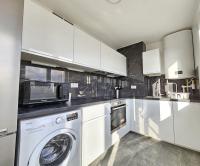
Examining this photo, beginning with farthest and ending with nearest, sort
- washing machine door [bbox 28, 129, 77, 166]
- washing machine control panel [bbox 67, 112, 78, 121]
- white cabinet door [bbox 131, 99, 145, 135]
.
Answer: white cabinet door [bbox 131, 99, 145, 135] → washing machine control panel [bbox 67, 112, 78, 121] → washing machine door [bbox 28, 129, 77, 166]

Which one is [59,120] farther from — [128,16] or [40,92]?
[128,16]

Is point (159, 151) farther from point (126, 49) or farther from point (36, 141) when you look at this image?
point (126, 49)

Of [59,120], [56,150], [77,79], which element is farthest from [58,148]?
[77,79]

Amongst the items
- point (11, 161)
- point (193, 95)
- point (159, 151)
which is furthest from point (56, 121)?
point (193, 95)

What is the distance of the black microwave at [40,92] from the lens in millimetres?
1067

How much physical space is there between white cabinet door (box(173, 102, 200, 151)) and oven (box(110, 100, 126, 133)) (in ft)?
3.00

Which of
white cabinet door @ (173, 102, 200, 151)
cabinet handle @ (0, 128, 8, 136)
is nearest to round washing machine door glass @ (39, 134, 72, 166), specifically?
cabinet handle @ (0, 128, 8, 136)

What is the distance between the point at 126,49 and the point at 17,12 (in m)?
2.60

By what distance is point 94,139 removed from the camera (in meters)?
1.50

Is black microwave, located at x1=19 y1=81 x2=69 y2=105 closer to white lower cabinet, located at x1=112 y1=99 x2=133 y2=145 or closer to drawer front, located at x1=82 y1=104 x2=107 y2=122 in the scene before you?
drawer front, located at x1=82 y1=104 x2=107 y2=122

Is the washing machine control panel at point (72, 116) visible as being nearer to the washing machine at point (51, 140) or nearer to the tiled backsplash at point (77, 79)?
the washing machine at point (51, 140)

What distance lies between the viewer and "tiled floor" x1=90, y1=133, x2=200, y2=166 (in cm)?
151

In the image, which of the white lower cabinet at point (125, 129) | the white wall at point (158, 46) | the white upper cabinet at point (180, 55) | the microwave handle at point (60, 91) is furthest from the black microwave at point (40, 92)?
the white wall at point (158, 46)

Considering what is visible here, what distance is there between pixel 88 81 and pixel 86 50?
28.7 inches
